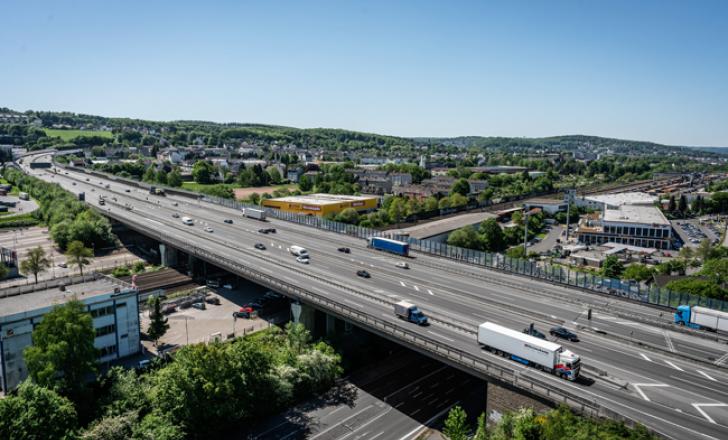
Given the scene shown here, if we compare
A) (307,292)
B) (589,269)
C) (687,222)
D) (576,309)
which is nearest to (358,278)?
(307,292)

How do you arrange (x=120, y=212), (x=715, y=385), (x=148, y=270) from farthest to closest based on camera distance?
1. (x=120, y=212)
2. (x=148, y=270)
3. (x=715, y=385)

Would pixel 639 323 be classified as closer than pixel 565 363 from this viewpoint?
No

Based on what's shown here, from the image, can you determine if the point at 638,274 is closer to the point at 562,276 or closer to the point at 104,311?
the point at 562,276

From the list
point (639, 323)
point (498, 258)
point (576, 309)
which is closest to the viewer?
point (639, 323)

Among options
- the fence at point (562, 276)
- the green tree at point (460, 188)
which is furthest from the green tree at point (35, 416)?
the green tree at point (460, 188)

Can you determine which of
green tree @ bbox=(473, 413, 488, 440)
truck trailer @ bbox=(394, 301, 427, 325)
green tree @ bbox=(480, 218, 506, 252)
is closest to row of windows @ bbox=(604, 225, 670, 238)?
green tree @ bbox=(480, 218, 506, 252)

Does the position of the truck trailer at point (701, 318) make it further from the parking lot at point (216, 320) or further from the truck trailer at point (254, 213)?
the truck trailer at point (254, 213)

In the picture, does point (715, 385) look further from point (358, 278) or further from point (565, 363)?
point (358, 278)
